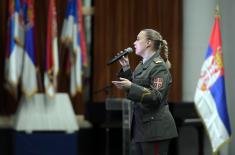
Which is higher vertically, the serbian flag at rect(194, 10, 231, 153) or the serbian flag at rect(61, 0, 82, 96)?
the serbian flag at rect(61, 0, 82, 96)

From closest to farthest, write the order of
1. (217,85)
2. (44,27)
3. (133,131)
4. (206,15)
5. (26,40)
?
(133,131), (217,85), (26,40), (44,27), (206,15)

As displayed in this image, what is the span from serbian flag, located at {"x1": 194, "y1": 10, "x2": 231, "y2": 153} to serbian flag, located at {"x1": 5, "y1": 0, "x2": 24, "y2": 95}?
228 centimetres

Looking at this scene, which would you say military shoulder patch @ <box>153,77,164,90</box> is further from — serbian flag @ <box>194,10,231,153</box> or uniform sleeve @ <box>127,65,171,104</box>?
serbian flag @ <box>194,10,231,153</box>

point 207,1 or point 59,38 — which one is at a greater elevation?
point 207,1

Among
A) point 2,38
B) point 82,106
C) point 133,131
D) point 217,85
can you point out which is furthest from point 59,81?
point 133,131

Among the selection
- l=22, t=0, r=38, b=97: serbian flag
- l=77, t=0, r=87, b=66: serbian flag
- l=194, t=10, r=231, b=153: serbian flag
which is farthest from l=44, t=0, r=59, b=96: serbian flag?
l=194, t=10, r=231, b=153: serbian flag

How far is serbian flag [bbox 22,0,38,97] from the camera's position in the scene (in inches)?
231

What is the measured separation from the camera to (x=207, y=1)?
688 cm

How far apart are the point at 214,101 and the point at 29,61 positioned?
2.37 metres

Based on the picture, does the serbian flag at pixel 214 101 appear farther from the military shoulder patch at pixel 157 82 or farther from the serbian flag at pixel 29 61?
the military shoulder patch at pixel 157 82

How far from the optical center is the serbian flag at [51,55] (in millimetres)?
5914

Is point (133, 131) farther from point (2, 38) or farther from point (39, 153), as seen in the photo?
point (2, 38)

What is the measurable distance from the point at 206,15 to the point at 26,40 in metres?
2.72

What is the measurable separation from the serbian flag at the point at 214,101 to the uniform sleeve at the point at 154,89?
265 centimetres
